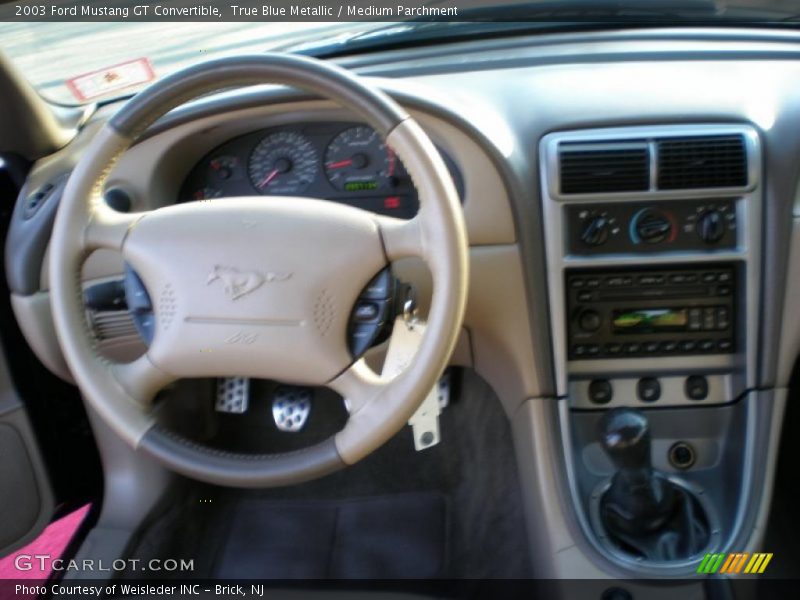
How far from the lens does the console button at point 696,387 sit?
1.67 meters

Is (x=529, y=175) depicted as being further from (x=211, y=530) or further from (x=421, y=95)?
(x=211, y=530)

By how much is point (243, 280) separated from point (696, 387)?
1.03 meters

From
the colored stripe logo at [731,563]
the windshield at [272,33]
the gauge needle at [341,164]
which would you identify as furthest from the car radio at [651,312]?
the windshield at [272,33]

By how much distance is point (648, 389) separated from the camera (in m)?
1.68

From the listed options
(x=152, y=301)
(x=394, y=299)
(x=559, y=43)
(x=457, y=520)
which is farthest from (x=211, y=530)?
(x=559, y=43)

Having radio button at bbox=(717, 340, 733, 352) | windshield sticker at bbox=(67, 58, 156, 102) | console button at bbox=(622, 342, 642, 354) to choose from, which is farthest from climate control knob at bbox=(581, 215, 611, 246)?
windshield sticker at bbox=(67, 58, 156, 102)

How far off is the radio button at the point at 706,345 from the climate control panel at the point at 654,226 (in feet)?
0.68

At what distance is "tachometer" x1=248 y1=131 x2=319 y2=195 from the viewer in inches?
66.1

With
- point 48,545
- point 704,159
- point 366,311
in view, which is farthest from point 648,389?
point 48,545

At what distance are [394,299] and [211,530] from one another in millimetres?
1107

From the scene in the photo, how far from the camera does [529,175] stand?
1.53m

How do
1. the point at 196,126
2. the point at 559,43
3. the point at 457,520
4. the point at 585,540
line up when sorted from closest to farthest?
the point at 585,540, the point at 196,126, the point at 559,43, the point at 457,520

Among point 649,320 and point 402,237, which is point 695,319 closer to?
point 649,320

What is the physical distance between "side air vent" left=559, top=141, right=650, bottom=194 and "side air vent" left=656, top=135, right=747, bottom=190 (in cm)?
4
